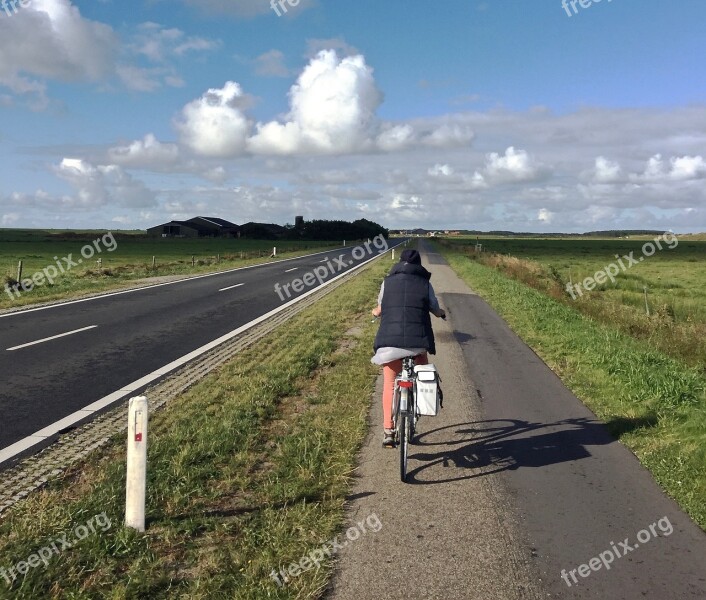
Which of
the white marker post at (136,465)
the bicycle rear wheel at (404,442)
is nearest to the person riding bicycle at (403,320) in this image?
the bicycle rear wheel at (404,442)

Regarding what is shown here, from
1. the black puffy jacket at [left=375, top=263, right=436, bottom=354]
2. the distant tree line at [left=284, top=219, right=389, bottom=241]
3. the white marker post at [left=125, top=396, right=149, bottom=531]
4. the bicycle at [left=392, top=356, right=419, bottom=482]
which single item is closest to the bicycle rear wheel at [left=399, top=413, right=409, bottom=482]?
the bicycle at [left=392, top=356, right=419, bottom=482]

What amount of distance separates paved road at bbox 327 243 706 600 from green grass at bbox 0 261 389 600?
0.34 meters

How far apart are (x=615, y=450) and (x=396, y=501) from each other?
269cm

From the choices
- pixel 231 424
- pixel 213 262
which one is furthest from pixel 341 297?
pixel 213 262

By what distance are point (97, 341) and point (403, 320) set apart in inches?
296

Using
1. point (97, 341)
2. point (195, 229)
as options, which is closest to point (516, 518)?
point (97, 341)

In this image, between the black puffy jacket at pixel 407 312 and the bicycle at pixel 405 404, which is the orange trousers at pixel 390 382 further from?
the black puffy jacket at pixel 407 312

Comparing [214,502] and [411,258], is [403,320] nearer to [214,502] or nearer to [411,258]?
[411,258]

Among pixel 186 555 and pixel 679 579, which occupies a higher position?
pixel 186 555

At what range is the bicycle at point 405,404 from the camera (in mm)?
4953

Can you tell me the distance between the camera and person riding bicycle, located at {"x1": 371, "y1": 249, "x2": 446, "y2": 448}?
5309 mm

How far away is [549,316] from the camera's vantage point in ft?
48.3

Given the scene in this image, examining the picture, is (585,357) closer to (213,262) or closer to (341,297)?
(341,297)

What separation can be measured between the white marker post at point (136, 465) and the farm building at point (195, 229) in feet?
378
